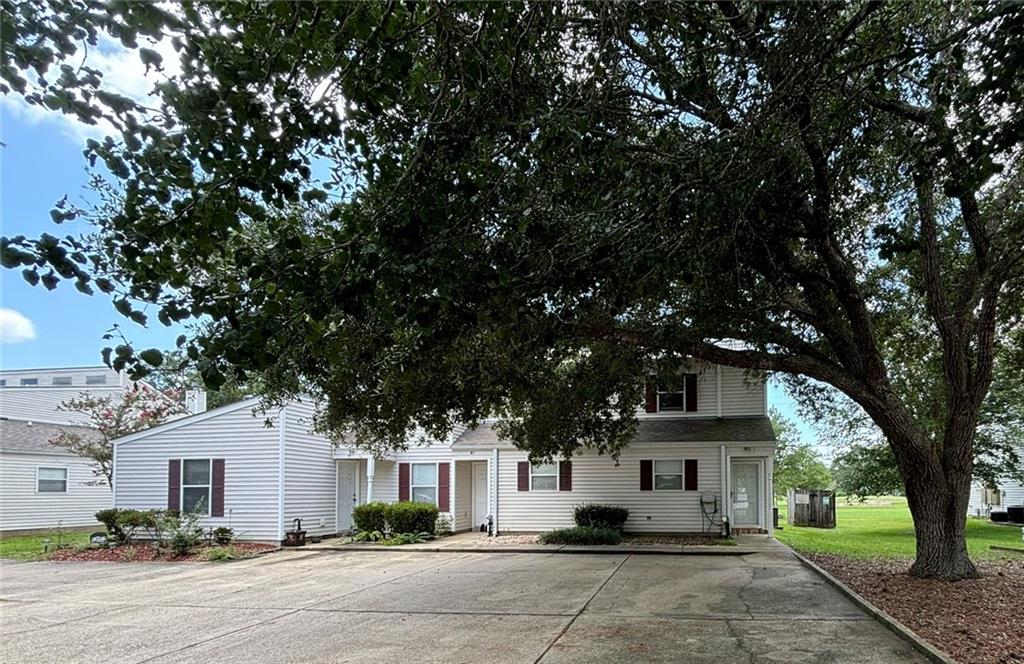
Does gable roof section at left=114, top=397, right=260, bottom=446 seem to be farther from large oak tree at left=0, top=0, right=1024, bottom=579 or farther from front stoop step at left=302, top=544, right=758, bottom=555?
large oak tree at left=0, top=0, right=1024, bottom=579

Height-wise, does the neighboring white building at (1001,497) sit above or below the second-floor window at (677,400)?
below

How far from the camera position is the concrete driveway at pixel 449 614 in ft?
23.7

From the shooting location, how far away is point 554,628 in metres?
8.14

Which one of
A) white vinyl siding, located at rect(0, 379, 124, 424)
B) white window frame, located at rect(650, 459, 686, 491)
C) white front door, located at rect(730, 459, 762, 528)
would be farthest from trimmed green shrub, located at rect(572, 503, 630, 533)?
white vinyl siding, located at rect(0, 379, 124, 424)

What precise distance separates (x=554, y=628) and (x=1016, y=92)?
675cm

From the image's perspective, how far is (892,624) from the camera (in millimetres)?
7852

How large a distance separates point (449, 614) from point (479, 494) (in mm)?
13045

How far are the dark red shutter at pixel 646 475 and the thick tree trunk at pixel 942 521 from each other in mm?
8760

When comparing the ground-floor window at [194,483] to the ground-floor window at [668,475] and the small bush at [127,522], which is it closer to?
the small bush at [127,522]

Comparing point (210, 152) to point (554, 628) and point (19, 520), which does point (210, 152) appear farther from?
point (19, 520)

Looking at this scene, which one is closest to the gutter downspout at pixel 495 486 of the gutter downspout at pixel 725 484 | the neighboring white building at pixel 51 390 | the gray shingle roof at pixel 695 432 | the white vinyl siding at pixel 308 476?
the gray shingle roof at pixel 695 432

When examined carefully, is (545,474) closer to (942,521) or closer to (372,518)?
(372,518)

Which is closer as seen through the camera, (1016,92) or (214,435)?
(1016,92)

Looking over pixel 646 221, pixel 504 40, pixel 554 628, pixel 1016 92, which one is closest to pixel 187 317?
pixel 504 40
